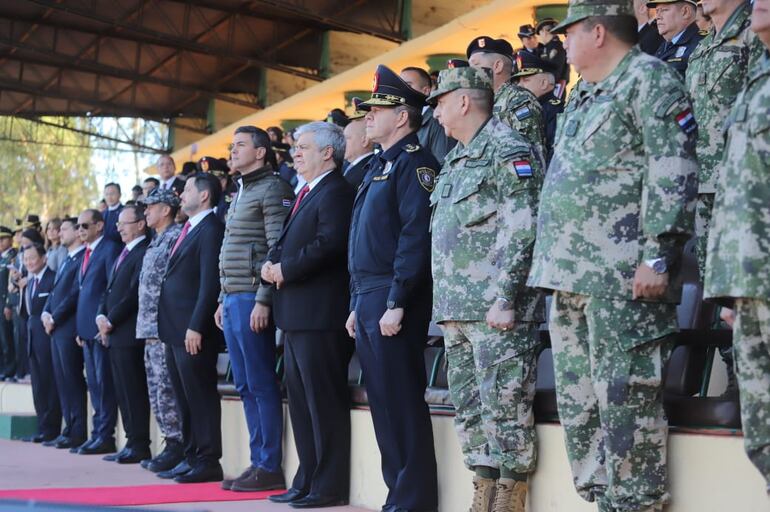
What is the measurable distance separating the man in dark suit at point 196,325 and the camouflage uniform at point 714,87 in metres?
3.04

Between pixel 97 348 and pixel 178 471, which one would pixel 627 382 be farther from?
pixel 97 348

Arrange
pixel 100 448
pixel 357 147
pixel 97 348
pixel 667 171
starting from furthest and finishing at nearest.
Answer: pixel 100 448 → pixel 97 348 → pixel 357 147 → pixel 667 171

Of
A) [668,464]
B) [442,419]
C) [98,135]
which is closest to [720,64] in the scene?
[668,464]

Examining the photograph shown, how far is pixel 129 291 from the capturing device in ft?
24.6

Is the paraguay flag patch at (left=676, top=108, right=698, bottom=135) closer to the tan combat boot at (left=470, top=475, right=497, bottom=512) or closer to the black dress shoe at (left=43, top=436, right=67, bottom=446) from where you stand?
the tan combat boot at (left=470, top=475, right=497, bottom=512)

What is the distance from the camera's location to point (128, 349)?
7504 mm

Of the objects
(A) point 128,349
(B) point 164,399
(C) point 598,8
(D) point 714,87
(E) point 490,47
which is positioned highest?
(E) point 490,47

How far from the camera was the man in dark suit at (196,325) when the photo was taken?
635 centimetres

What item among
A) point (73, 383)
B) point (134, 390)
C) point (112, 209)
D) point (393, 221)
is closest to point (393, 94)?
point (393, 221)

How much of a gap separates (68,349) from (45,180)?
79.3 ft

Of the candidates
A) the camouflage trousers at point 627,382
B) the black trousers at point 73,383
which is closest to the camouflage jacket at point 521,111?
the camouflage trousers at point 627,382

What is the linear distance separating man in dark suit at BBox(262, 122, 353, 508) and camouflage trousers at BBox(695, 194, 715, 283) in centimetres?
175

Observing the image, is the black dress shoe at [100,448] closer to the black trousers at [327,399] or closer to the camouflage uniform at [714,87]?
the black trousers at [327,399]

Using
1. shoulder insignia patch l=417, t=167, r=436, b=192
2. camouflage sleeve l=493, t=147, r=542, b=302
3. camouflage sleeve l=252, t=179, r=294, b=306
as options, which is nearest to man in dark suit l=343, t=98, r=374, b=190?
camouflage sleeve l=252, t=179, r=294, b=306
